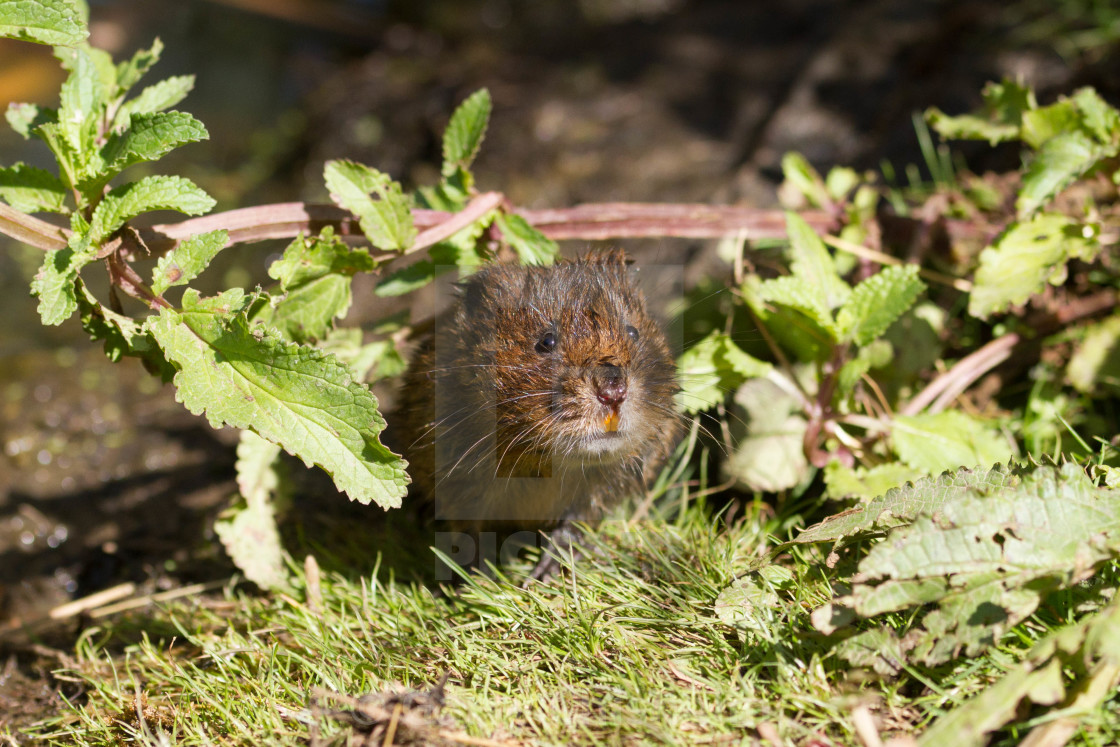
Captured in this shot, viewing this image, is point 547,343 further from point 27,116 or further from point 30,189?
point 27,116

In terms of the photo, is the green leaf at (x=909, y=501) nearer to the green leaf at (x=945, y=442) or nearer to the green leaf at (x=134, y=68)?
the green leaf at (x=945, y=442)

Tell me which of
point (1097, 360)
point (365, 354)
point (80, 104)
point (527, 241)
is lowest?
point (1097, 360)

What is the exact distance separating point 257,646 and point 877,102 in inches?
177

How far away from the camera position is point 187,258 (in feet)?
7.85

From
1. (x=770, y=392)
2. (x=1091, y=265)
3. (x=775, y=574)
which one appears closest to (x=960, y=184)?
(x=1091, y=265)

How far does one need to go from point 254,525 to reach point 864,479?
84.8 inches

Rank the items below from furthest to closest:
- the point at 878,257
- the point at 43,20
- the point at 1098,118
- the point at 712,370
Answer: the point at 878,257 → the point at 712,370 → the point at 1098,118 → the point at 43,20

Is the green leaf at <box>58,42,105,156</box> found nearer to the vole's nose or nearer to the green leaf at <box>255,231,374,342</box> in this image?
the green leaf at <box>255,231,374,342</box>

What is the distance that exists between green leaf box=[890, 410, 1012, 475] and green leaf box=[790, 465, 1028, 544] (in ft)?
1.55

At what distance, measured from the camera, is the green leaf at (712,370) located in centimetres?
307

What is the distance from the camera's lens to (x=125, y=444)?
14.1 ft

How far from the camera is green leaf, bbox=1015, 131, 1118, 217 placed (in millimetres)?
3006

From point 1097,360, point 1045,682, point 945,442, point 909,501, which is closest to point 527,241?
point 909,501

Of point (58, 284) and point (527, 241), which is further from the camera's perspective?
point (527, 241)
